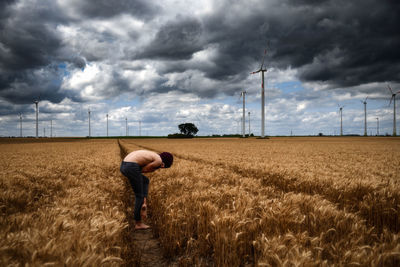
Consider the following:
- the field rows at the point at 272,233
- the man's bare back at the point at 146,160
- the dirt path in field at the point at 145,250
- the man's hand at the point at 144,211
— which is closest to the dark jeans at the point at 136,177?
the man's bare back at the point at 146,160

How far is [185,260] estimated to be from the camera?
146 inches

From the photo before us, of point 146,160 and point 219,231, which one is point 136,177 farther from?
point 219,231

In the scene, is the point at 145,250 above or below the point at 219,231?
below

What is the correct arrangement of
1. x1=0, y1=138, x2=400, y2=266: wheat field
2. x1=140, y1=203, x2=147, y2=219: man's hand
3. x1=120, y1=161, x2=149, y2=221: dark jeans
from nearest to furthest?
x1=0, y1=138, x2=400, y2=266: wheat field
x1=120, y1=161, x2=149, y2=221: dark jeans
x1=140, y1=203, x2=147, y2=219: man's hand

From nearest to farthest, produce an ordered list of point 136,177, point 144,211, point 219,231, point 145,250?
point 219,231
point 145,250
point 136,177
point 144,211

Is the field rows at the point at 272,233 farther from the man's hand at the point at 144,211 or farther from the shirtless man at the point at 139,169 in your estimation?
the shirtless man at the point at 139,169

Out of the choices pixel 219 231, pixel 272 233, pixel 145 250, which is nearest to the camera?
pixel 219 231

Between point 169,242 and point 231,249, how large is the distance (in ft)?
4.43

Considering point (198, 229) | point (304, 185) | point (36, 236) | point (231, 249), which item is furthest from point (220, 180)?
point (36, 236)

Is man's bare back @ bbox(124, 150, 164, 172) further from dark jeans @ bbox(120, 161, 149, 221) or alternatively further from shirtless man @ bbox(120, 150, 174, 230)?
dark jeans @ bbox(120, 161, 149, 221)

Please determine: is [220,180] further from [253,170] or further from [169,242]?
[169,242]

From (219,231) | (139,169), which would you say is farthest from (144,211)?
(219,231)

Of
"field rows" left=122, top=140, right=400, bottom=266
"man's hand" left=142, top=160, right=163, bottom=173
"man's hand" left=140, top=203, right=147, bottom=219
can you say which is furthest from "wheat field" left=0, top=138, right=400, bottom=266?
"man's hand" left=142, top=160, right=163, bottom=173

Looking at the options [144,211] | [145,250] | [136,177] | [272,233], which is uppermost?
[136,177]
